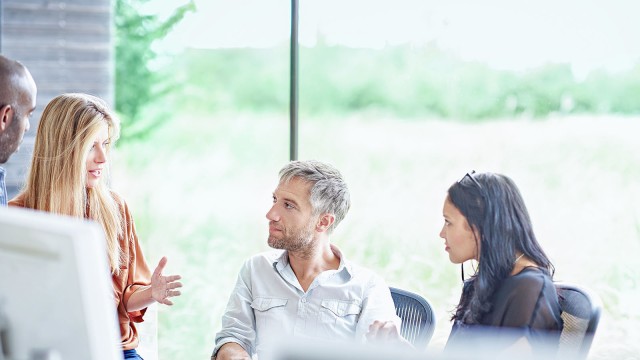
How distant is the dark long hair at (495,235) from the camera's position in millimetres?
A: 1959

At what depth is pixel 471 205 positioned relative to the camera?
2039 mm

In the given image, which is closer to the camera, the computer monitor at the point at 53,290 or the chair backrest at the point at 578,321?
the computer monitor at the point at 53,290

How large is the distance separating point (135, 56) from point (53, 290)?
13.6ft

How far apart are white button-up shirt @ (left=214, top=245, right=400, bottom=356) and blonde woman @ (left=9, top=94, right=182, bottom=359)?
198 millimetres

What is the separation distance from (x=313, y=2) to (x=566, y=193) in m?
1.73

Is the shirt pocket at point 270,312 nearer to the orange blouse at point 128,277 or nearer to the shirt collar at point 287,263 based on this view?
the shirt collar at point 287,263

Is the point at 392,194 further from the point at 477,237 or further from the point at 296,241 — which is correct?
the point at 477,237

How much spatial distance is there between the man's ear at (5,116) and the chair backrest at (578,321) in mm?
1519

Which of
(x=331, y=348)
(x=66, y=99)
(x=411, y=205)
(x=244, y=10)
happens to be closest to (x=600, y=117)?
(x=411, y=205)

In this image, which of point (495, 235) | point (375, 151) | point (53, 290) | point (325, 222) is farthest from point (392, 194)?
point (53, 290)

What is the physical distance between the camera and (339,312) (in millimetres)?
2295

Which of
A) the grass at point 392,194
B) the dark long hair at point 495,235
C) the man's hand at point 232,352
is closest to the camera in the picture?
the dark long hair at point 495,235

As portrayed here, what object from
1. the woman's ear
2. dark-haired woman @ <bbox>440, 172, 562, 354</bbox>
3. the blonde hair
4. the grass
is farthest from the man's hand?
the grass

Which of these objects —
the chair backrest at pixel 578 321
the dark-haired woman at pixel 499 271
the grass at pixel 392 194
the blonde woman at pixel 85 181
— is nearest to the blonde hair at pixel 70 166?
the blonde woman at pixel 85 181
